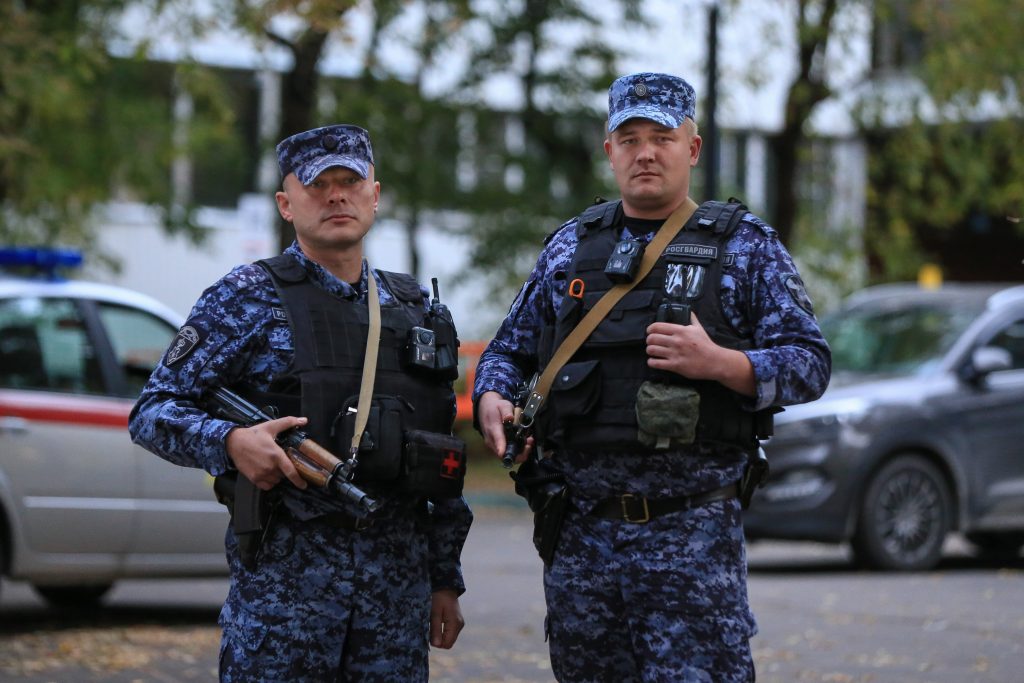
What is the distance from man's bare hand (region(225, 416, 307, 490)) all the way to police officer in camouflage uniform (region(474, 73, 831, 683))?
0.54 metres

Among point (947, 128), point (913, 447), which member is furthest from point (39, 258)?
point (947, 128)

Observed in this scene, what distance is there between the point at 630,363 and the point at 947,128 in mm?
14250

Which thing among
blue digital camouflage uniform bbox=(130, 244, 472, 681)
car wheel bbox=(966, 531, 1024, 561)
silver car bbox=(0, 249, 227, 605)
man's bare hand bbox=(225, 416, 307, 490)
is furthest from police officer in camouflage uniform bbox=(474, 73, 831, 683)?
car wheel bbox=(966, 531, 1024, 561)

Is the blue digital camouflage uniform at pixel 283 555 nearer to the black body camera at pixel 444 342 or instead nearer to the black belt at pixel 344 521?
the black belt at pixel 344 521

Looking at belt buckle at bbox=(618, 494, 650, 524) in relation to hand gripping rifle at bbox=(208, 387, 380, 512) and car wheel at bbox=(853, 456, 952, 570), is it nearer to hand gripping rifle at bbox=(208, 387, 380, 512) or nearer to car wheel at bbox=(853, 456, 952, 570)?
hand gripping rifle at bbox=(208, 387, 380, 512)

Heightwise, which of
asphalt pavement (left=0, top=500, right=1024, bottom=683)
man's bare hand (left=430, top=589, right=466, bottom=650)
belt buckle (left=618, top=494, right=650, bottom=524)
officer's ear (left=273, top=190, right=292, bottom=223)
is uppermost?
officer's ear (left=273, top=190, right=292, bottom=223)

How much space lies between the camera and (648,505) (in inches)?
158

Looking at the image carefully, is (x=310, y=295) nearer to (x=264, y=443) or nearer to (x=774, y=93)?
(x=264, y=443)

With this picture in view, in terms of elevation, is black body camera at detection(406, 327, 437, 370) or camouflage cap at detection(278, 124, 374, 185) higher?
camouflage cap at detection(278, 124, 374, 185)

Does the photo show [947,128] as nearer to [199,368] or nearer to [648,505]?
[648,505]

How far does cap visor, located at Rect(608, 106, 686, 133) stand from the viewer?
13.3ft

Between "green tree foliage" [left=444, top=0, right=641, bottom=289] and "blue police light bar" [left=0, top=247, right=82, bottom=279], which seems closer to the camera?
"blue police light bar" [left=0, top=247, right=82, bottom=279]

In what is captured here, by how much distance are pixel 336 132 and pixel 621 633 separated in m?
1.45

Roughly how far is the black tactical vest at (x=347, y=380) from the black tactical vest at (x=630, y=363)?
0.33m
